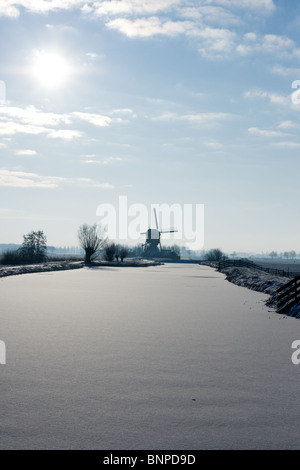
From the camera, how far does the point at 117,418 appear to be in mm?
5391

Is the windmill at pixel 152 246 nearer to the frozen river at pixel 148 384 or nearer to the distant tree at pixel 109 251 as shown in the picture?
the distant tree at pixel 109 251

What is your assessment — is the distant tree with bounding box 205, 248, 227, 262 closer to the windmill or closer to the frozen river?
the windmill

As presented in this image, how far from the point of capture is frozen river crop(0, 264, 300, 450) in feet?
16.1

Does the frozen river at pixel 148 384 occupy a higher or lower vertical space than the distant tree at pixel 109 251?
lower

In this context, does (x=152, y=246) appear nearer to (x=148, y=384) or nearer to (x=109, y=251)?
(x=109, y=251)

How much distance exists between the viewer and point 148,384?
6863mm

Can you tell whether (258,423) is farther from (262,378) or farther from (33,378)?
(33,378)

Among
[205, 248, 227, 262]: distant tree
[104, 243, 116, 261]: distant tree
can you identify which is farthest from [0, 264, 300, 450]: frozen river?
[205, 248, 227, 262]: distant tree

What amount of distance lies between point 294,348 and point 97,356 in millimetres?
4349

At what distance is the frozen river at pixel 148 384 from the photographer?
4.90 m

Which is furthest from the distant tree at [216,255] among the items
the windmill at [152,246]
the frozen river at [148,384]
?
the frozen river at [148,384]

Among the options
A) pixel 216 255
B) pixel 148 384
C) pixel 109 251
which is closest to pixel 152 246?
pixel 216 255

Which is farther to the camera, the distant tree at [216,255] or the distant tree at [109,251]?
the distant tree at [216,255]
